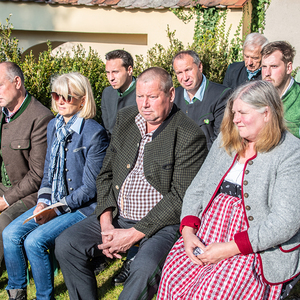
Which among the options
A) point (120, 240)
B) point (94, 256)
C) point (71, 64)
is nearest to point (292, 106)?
point (120, 240)

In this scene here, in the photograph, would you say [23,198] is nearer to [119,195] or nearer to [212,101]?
[119,195]

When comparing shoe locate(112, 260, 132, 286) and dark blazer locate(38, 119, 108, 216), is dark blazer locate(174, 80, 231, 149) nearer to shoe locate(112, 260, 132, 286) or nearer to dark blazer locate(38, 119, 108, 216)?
dark blazer locate(38, 119, 108, 216)

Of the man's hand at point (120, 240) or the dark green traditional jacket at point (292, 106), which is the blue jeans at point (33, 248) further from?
the dark green traditional jacket at point (292, 106)

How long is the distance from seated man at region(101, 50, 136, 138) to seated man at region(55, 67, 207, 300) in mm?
1729

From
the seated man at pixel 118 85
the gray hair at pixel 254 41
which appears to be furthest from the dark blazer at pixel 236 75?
the seated man at pixel 118 85

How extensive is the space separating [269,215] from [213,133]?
1.93 meters

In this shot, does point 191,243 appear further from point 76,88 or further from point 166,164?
point 76,88

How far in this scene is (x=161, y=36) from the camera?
975 centimetres

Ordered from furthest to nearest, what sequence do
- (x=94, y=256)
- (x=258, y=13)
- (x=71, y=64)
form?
1. (x=258, y=13)
2. (x=71, y=64)
3. (x=94, y=256)

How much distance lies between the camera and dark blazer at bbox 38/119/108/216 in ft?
10.6

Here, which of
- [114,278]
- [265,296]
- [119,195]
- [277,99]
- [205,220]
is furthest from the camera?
[114,278]

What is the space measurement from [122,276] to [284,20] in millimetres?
9808

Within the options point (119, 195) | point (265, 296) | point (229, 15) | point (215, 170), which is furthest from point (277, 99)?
point (229, 15)

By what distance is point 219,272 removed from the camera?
6.96 ft
